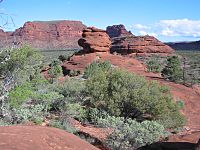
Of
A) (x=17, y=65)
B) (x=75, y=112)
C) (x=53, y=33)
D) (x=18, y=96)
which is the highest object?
(x=53, y=33)

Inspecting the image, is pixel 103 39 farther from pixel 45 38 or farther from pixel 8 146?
pixel 45 38

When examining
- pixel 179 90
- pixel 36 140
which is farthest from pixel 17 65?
pixel 179 90

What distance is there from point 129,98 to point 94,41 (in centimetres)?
3388

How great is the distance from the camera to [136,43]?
8788 centimetres

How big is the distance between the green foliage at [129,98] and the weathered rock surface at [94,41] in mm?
31596

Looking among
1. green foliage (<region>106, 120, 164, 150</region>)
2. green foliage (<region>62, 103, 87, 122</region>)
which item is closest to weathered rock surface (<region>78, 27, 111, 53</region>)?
green foliage (<region>62, 103, 87, 122</region>)

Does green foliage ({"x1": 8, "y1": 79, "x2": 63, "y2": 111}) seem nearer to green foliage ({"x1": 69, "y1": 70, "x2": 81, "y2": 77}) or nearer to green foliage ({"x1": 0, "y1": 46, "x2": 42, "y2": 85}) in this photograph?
green foliage ({"x1": 0, "y1": 46, "x2": 42, "y2": 85})

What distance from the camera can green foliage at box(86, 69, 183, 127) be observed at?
770 inches

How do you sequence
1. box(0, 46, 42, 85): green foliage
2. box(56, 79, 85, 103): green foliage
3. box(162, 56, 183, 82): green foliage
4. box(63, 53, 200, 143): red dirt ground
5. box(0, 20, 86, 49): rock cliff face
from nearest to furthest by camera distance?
1. box(0, 46, 42, 85): green foliage
2. box(56, 79, 85, 103): green foliage
3. box(63, 53, 200, 143): red dirt ground
4. box(162, 56, 183, 82): green foliage
5. box(0, 20, 86, 49): rock cliff face

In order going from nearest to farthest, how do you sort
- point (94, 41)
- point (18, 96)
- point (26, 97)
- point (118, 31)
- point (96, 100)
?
point (18, 96) < point (26, 97) < point (96, 100) < point (94, 41) < point (118, 31)

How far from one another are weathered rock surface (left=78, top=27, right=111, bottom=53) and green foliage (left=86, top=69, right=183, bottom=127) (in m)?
31.6

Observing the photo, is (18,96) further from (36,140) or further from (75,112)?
(36,140)

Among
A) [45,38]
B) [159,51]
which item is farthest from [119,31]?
[159,51]

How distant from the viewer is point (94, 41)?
174ft
